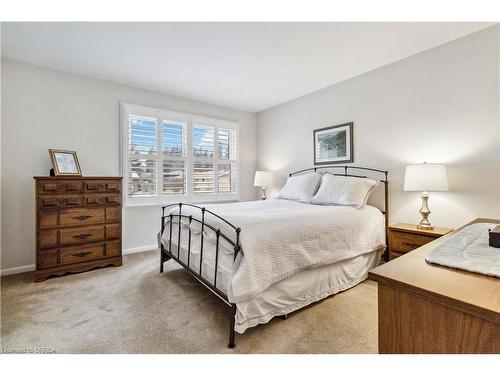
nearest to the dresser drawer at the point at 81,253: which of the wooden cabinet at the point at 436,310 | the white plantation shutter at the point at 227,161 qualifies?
the white plantation shutter at the point at 227,161

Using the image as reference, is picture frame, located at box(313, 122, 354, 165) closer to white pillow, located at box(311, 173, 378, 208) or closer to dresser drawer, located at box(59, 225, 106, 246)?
white pillow, located at box(311, 173, 378, 208)

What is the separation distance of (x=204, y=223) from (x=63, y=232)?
1.88 metres

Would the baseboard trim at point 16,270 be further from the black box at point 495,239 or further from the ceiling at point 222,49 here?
the black box at point 495,239

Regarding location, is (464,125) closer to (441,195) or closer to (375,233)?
(441,195)

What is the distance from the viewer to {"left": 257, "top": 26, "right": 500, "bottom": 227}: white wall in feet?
7.42

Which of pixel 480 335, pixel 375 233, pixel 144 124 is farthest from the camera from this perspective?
pixel 144 124

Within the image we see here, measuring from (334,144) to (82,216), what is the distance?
348 centimetres

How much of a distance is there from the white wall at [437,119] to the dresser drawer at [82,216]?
3401 mm

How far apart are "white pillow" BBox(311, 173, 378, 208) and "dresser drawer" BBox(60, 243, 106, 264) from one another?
273cm

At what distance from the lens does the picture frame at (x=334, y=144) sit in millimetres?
3399

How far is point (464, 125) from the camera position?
2.39 metres

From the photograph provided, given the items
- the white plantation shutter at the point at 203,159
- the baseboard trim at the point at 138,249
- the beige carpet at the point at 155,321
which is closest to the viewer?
the beige carpet at the point at 155,321

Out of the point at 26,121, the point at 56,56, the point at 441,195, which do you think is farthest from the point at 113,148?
the point at 441,195

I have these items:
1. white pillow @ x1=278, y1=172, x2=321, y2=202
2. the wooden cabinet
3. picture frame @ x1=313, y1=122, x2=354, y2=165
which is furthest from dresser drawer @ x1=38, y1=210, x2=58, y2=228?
picture frame @ x1=313, y1=122, x2=354, y2=165
